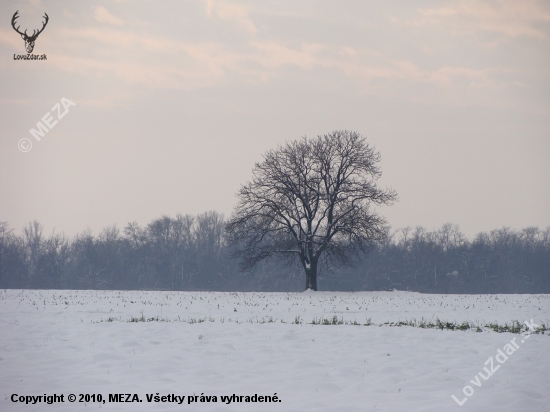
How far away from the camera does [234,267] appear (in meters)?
95.0

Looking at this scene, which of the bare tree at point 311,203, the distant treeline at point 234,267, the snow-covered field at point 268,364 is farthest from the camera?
the distant treeline at point 234,267

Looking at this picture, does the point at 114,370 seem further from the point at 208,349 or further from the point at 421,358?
the point at 421,358

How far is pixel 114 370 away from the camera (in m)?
9.73

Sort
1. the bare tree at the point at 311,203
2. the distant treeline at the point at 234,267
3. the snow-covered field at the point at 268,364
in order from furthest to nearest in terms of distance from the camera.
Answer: the distant treeline at the point at 234,267
the bare tree at the point at 311,203
the snow-covered field at the point at 268,364

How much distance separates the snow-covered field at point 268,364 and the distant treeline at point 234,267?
6673 centimetres

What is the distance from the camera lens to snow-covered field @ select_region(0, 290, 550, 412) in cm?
819

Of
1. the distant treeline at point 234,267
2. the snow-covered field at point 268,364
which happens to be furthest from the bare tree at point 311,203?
the distant treeline at point 234,267

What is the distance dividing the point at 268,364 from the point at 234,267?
85.4 metres

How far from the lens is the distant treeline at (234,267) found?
8712cm

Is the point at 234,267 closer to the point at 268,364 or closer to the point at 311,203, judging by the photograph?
the point at 311,203

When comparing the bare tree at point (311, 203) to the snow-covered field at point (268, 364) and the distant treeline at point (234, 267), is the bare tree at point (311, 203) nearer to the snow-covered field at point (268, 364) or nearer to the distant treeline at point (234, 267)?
the snow-covered field at point (268, 364)

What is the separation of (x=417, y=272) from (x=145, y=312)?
7692cm

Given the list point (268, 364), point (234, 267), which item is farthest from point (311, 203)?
point (234, 267)

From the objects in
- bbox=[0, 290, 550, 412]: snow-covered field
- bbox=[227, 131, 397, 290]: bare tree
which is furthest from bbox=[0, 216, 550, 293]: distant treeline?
bbox=[0, 290, 550, 412]: snow-covered field
